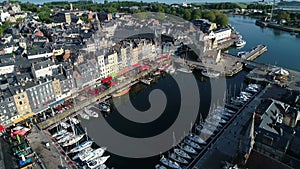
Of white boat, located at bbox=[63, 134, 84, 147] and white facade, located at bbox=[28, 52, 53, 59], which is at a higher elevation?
white facade, located at bbox=[28, 52, 53, 59]

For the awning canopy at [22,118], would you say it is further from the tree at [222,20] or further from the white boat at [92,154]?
the tree at [222,20]

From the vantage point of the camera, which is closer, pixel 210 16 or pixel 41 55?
pixel 41 55

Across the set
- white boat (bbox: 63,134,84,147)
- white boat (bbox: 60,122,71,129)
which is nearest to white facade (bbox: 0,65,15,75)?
white boat (bbox: 60,122,71,129)

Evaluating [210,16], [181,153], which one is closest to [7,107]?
[181,153]

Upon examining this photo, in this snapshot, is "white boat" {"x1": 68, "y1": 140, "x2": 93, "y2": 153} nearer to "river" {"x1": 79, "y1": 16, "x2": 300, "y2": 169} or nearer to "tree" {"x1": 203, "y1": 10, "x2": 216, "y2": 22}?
"river" {"x1": 79, "y1": 16, "x2": 300, "y2": 169}

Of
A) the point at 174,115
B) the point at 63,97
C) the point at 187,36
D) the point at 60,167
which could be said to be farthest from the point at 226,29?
the point at 60,167

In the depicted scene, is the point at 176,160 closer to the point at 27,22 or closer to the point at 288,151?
the point at 288,151

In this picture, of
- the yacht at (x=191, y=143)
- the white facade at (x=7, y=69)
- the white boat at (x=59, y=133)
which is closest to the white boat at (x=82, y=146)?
the white boat at (x=59, y=133)

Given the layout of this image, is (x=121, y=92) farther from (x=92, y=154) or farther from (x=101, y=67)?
(x=92, y=154)
